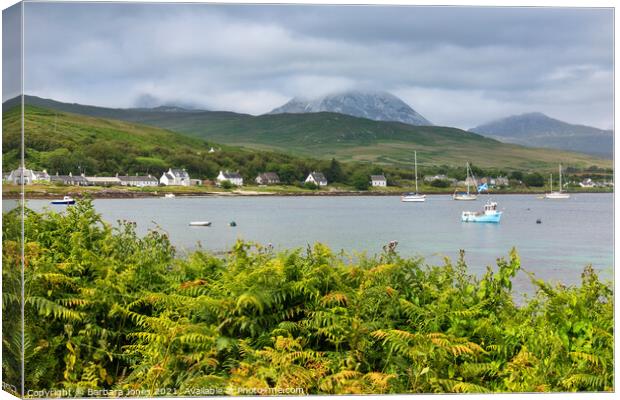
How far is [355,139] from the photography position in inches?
236

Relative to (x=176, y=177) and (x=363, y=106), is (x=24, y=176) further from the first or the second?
(x=363, y=106)

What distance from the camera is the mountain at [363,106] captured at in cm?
565

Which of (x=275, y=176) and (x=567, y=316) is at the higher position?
(x=275, y=176)

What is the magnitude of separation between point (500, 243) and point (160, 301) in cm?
261

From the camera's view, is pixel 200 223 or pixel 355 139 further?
pixel 355 139

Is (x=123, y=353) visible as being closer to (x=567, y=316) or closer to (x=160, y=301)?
(x=160, y=301)

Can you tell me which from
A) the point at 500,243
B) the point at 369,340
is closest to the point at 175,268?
the point at 369,340

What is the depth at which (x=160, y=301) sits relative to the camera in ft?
16.4

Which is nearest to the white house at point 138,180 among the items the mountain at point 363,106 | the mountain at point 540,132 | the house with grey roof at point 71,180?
the house with grey roof at point 71,180

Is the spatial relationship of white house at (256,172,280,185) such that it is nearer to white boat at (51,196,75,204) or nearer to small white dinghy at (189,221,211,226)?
small white dinghy at (189,221,211,226)

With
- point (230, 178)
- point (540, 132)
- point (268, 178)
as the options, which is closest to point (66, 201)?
point (230, 178)

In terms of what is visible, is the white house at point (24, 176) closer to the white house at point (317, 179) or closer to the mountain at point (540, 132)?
the white house at point (317, 179)

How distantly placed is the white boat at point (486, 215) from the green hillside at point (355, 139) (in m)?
0.47

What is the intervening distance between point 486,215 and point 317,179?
139 centimetres
